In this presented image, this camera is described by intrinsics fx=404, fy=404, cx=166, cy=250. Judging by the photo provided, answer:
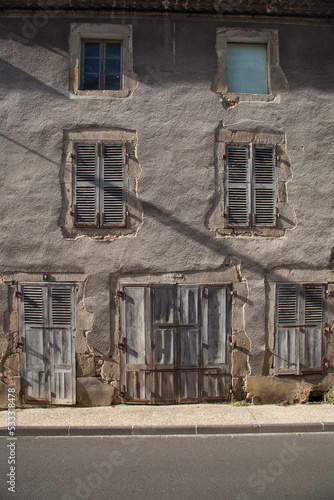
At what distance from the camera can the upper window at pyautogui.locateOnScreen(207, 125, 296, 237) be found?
281 inches

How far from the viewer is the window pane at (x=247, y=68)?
24.5 feet

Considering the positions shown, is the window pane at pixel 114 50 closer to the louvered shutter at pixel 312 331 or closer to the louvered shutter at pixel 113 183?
the louvered shutter at pixel 113 183

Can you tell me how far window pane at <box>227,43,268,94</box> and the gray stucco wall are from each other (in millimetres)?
384

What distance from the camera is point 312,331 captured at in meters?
7.17

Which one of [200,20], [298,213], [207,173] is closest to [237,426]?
[298,213]

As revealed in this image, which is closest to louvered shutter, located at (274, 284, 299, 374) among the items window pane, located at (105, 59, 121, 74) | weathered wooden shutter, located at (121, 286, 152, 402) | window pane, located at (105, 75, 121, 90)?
weathered wooden shutter, located at (121, 286, 152, 402)

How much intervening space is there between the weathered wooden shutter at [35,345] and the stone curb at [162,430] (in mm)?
849

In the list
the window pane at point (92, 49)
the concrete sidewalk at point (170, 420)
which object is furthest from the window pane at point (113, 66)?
the concrete sidewalk at point (170, 420)

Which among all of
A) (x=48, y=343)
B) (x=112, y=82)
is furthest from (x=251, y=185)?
(x=48, y=343)

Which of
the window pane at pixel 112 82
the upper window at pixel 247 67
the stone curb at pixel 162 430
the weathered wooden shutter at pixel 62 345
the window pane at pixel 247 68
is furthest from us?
the window pane at pixel 247 68

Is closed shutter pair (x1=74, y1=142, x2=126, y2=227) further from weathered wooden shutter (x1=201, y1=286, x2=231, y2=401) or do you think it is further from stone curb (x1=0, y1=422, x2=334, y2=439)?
stone curb (x1=0, y1=422, x2=334, y2=439)

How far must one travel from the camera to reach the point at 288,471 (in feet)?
16.2

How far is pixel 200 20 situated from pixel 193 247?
4096 millimetres

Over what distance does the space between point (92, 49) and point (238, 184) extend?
3.67 meters
